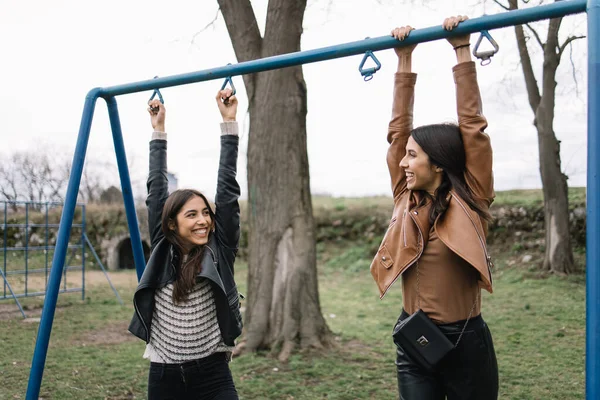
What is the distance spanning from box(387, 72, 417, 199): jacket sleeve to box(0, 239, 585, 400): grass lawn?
2.60 m

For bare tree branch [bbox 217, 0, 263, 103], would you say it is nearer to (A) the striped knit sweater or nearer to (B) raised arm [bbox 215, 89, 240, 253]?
(B) raised arm [bbox 215, 89, 240, 253]

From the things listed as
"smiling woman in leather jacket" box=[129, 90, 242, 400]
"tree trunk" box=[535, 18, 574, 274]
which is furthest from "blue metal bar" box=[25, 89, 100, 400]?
"tree trunk" box=[535, 18, 574, 274]

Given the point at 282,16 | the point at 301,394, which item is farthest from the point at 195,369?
the point at 282,16

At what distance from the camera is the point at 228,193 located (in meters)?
2.62

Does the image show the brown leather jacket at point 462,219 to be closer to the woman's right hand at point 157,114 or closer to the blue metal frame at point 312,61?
the blue metal frame at point 312,61

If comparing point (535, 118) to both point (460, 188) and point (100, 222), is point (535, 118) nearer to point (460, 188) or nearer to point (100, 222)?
point (460, 188)

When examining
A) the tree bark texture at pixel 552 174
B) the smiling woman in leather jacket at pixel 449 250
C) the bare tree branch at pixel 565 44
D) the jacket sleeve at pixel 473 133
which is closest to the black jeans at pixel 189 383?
the smiling woman in leather jacket at pixel 449 250

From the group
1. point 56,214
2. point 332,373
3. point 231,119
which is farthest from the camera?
point 56,214

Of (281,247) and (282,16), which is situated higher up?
(282,16)

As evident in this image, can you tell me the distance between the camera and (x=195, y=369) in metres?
2.45

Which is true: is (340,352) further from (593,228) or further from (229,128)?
(593,228)

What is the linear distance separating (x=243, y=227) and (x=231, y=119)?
502 inches

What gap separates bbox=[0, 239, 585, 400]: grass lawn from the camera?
15.4 feet

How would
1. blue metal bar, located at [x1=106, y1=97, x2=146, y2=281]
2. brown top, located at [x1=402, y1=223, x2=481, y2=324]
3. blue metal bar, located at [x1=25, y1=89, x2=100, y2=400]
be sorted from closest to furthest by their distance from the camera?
brown top, located at [x1=402, y1=223, x2=481, y2=324] → blue metal bar, located at [x1=25, y1=89, x2=100, y2=400] → blue metal bar, located at [x1=106, y1=97, x2=146, y2=281]
